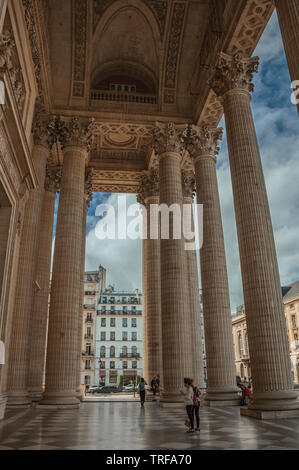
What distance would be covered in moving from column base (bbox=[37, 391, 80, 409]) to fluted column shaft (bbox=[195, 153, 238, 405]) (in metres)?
6.53

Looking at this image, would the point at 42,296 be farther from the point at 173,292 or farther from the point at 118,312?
the point at 118,312

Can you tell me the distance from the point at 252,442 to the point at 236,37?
17.0 meters

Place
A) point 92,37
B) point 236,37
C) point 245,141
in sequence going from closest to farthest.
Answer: point 245,141
point 236,37
point 92,37

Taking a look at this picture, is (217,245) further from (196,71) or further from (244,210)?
(196,71)

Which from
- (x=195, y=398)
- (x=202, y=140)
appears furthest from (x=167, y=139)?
(x=195, y=398)

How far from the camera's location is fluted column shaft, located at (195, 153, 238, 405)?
1795 cm

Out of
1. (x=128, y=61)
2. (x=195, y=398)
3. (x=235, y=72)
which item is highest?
(x=128, y=61)

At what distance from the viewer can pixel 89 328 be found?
76750mm

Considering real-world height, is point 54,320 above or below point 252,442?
above

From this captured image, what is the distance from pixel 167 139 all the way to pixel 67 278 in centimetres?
1074

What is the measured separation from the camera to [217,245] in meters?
20.4

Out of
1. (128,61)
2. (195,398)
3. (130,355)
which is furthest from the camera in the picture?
(130,355)
